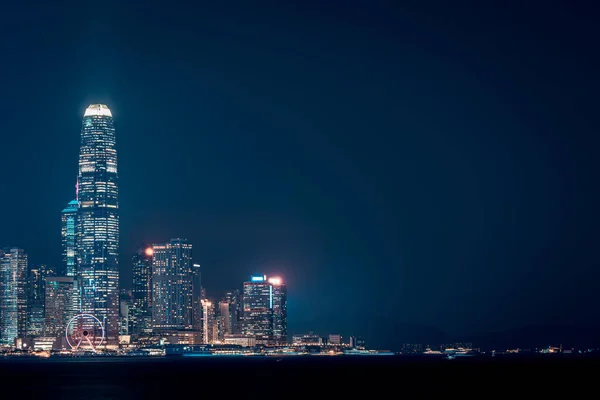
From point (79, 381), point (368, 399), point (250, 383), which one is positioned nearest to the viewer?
point (368, 399)

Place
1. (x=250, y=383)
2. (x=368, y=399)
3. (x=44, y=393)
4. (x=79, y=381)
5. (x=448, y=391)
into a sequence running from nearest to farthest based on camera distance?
(x=368, y=399)
(x=448, y=391)
(x=44, y=393)
(x=250, y=383)
(x=79, y=381)

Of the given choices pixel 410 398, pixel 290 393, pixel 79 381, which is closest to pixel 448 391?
pixel 410 398

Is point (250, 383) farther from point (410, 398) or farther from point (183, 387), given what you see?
point (410, 398)

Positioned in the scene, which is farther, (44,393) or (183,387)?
(183,387)

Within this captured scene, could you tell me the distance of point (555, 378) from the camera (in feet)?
494

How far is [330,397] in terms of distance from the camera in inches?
4407

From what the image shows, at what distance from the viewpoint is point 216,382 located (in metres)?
154

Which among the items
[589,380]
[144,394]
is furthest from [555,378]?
[144,394]

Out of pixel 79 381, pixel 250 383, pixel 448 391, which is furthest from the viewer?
pixel 79 381

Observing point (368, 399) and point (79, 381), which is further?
point (79, 381)

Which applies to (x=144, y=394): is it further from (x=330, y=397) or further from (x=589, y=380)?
(x=589, y=380)

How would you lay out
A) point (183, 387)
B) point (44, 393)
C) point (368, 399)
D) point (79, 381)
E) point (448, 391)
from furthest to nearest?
Result: 1. point (79, 381)
2. point (183, 387)
3. point (44, 393)
4. point (448, 391)
5. point (368, 399)

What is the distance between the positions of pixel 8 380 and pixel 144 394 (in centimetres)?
5600

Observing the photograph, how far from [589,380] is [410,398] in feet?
147
